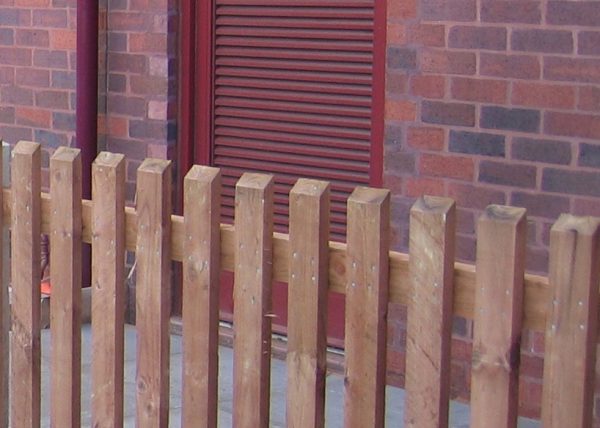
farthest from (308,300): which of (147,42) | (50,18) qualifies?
(50,18)

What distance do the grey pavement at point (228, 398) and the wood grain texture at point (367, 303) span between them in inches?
82.5

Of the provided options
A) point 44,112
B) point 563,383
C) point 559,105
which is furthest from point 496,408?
point 44,112

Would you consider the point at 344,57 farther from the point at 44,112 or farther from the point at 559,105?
the point at 44,112

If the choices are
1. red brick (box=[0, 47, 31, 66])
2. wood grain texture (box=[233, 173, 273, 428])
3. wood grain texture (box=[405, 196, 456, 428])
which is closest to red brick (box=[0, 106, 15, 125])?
red brick (box=[0, 47, 31, 66])

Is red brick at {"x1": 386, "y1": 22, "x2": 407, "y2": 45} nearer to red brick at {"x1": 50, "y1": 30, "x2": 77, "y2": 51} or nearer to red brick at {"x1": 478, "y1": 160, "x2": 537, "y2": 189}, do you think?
red brick at {"x1": 478, "y1": 160, "x2": 537, "y2": 189}

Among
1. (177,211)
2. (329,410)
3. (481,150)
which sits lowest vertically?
(329,410)

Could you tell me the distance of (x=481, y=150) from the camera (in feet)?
18.7

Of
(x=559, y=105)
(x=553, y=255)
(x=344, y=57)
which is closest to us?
(x=553, y=255)

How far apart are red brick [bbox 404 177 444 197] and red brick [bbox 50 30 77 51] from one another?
216 centimetres

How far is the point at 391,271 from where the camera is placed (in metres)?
3.46

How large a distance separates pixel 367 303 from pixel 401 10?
2695 mm

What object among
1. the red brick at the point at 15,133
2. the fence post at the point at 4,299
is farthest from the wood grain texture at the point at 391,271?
the red brick at the point at 15,133

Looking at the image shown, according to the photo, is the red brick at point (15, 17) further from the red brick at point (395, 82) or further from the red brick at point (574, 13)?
the red brick at point (574, 13)

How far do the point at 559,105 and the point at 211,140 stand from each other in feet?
7.03
